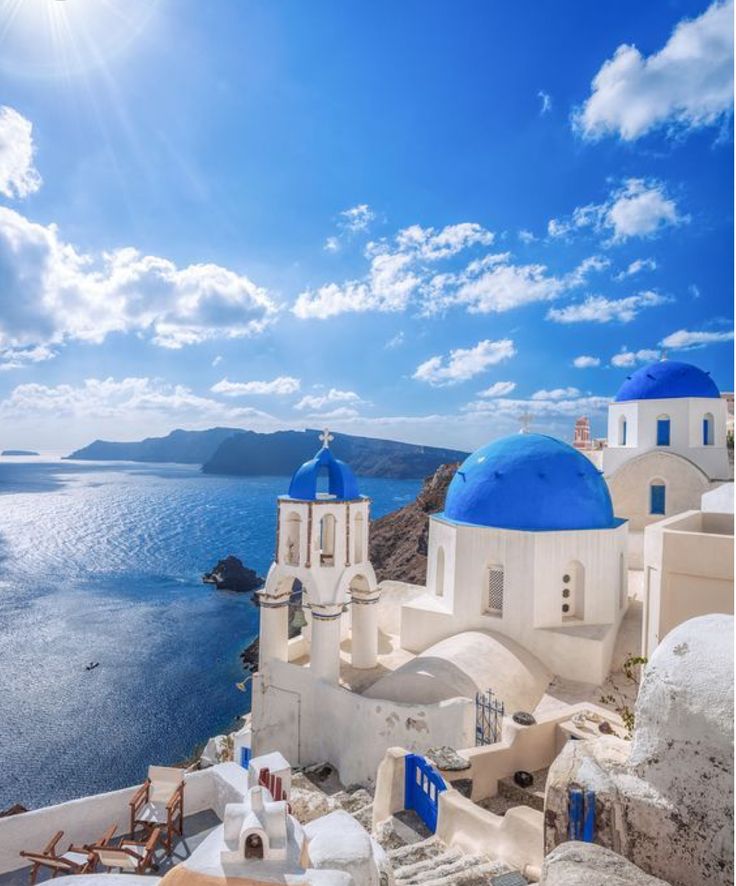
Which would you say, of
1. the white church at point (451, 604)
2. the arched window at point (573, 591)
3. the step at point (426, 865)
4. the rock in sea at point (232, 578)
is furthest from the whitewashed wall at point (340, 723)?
the rock in sea at point (232, 578)

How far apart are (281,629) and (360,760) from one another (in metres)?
3.69

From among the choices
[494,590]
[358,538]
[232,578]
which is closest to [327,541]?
[358,538]

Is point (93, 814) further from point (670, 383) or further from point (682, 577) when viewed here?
point (670, 383)

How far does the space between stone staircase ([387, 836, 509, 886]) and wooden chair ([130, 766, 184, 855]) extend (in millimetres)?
2730

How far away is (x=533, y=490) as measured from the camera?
44.7 feet

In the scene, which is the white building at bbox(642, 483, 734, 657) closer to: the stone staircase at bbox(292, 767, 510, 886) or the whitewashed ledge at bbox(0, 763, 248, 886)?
the stone staircase at bbox(292, 767, 510, 886)

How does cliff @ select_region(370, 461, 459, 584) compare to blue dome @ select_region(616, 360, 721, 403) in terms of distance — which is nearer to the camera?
blue dome @ select_region(616, 360, 721, 403)

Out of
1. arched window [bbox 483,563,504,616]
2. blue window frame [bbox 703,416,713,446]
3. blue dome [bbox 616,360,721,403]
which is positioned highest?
blue dome [bbox 616,360,721,403]

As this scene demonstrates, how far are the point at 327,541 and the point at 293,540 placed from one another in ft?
3.27

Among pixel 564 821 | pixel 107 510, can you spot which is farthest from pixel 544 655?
pixel 107 510

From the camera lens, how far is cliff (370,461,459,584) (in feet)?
146

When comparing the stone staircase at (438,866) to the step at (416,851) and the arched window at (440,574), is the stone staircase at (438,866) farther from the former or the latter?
the arched window at (440,574)

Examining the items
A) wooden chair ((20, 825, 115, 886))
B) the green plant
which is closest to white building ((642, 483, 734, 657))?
the green plant

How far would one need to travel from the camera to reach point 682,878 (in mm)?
4316
